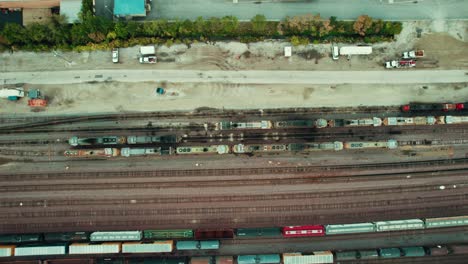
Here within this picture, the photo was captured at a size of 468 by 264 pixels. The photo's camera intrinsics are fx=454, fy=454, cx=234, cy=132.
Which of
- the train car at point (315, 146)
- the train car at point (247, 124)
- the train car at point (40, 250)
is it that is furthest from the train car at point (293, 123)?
the train car at point (40, 250)

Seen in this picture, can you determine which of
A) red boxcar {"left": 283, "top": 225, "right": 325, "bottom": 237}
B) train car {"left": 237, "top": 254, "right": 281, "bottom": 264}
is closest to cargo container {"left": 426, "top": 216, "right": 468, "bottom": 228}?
red boxcar {"left": 283, "top": 225, "right": 325, "bottom": 237}

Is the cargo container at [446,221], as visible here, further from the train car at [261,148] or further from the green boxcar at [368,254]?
the train car at [261,148]

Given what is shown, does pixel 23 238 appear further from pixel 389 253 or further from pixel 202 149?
pixel 389 253

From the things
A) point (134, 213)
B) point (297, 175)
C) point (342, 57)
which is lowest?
point (134, 213)

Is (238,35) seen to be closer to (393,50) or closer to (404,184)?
(393,50)

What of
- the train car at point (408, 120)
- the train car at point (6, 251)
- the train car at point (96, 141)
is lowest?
the train car at point (6, 251)

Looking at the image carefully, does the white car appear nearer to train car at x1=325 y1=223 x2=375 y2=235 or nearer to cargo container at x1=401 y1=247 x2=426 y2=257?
train car at x1=325 y1=223 x2=375 y2=235

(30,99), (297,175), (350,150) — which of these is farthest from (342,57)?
(30,99)
